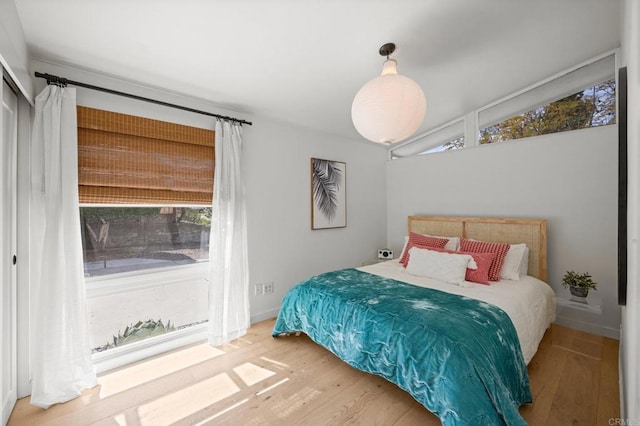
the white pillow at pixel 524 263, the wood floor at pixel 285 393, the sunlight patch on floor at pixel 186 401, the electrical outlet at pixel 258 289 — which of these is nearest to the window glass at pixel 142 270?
the wood floor at pixel 285 393

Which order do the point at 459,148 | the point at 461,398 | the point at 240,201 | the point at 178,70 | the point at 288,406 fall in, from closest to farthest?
1. the point at 461,398
2. the point at 288,406
3. the point at 178,70
4. the point at 240,201
5. the point at 459,148

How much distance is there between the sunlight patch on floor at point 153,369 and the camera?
203 centimetres

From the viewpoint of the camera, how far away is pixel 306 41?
6.57 ft

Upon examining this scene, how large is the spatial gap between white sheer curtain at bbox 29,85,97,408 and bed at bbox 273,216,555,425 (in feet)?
5.07

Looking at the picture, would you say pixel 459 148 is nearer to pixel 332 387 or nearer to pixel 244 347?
pixel 332 387

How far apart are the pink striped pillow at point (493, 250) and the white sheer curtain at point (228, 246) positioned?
7.89 feet

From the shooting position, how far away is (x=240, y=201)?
2793mm

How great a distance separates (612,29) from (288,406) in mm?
3816

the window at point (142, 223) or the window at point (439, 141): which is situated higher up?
the window at point (439, 141)

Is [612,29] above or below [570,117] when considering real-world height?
above

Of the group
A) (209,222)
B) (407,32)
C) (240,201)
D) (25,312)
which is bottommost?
(25,312)

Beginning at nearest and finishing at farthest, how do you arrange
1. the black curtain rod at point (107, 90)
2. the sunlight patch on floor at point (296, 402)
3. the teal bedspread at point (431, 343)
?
the teal bedspread at point (431, 343), the sunlight patch on floor at point (296, 402), the black curtain rod at point (107, 90)

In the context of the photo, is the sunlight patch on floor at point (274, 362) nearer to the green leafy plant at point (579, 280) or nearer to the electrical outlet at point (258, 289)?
the electrical outlet at point (258, 289)

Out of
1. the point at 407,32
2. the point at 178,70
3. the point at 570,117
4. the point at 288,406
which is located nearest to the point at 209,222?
the point at 178,70
